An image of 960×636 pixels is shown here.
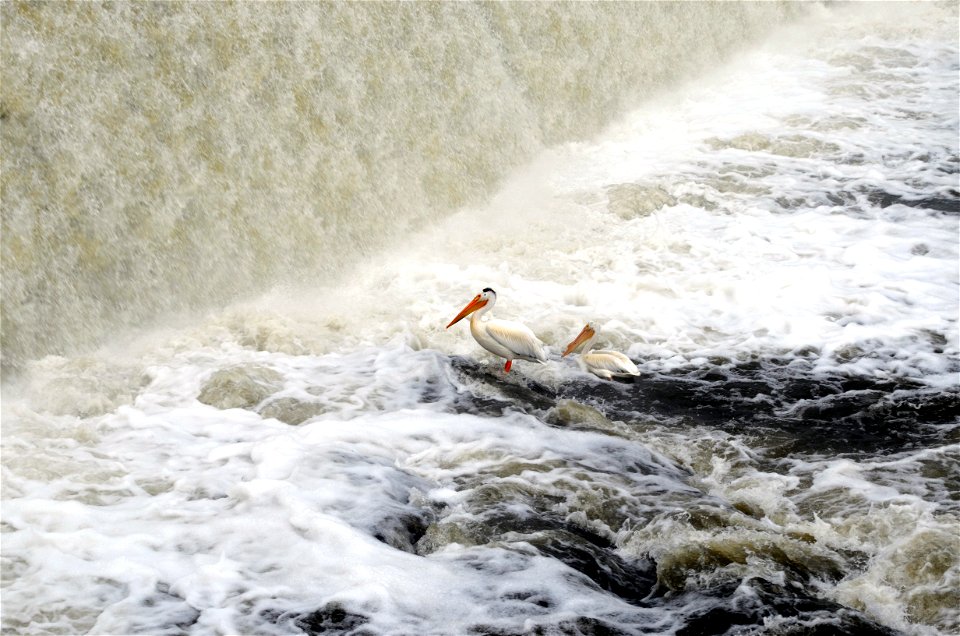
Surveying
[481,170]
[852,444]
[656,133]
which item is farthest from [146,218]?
[656,133]

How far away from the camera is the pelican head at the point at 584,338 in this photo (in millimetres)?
6172

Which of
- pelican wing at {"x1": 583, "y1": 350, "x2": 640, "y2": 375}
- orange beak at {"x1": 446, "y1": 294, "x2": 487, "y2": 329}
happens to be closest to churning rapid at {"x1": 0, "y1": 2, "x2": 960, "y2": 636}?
pelican wing at {"x1": 583, "y1": 350, "x2": 640, "y2": 375}

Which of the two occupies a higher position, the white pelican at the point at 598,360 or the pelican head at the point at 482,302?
the pelican head at the point at 482,302

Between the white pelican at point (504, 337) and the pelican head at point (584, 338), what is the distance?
245 millimetres

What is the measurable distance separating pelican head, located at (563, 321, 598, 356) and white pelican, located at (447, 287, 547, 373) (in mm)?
245

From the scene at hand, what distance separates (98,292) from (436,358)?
2.06m

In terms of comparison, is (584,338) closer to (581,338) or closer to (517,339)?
(581,338)

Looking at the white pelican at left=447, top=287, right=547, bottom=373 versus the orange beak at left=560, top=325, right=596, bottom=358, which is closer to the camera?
the white pelican at left=447, top=287, right=547, bottom=373

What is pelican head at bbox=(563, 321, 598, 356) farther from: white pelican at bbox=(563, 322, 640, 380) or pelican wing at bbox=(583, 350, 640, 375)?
pelican wing at bbox=(583, 350, 640, 375)

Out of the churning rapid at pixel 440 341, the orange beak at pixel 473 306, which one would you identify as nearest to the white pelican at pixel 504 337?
the orange beak at pixel 473 306

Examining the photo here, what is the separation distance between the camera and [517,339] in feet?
19.2

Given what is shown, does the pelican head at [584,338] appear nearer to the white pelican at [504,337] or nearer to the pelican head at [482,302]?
the white pelican at [504,337]

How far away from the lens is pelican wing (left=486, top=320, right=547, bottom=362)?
19.2 feet

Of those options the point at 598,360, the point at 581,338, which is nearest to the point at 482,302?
the point at 581,338
